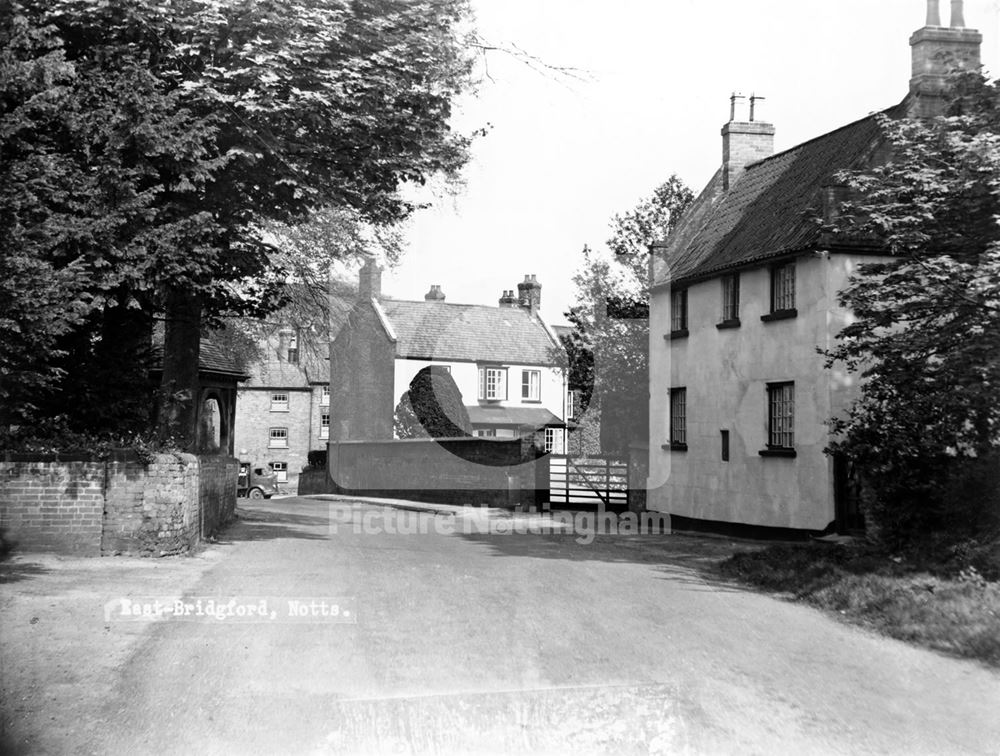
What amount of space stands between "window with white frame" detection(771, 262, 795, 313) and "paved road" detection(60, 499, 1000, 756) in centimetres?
1110

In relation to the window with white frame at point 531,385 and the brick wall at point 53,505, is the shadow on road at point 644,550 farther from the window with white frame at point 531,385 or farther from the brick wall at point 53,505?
the window with white frame at point 531,385

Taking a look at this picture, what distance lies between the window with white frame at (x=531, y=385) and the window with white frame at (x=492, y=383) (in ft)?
3.82

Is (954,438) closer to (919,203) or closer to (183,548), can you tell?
(919,203)

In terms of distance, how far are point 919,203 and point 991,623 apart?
5357mm

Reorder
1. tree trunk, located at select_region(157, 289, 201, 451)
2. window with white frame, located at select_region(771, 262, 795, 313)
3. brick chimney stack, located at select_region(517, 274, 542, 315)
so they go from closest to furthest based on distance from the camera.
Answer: tree trunk, located at select_region(157, 289, 201, 451) < window with white frame, located at select_region(771, 262, 795, 313) < brick chimney stack, located at select_region(517, 274, 542, 315)

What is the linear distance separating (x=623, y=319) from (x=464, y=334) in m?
23.2

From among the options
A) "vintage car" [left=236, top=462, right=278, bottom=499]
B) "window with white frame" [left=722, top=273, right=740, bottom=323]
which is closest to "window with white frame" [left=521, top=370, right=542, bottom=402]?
"vintage car" [left=236, top=462, right=278, bottom=499]

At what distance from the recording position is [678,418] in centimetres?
2658

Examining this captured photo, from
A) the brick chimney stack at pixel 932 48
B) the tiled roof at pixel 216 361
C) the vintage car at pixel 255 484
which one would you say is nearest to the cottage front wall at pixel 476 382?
the vintage car at pixel 255 484

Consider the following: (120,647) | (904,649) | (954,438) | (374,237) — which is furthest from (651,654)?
(374,237)

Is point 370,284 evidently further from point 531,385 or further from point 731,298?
point 731,298

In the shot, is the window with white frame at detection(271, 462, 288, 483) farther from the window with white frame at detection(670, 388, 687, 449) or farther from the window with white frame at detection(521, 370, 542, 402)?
the window with white frame at detection(670, 388, 687, 449)

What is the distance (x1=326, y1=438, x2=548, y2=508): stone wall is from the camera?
3188 centimetres

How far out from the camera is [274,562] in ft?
47.5
